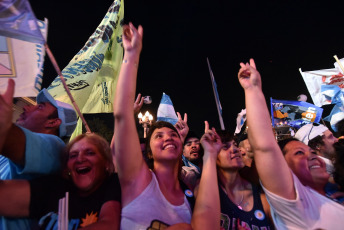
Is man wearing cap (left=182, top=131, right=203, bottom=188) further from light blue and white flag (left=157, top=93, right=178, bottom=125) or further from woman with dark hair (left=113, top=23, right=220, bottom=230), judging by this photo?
woman with dark hair (left=113, top=23, right=220, bottom=230)

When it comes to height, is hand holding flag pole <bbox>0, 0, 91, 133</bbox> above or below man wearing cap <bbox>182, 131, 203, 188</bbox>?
above

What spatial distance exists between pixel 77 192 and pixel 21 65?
146cm

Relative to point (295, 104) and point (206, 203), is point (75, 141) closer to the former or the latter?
point (206, 203)

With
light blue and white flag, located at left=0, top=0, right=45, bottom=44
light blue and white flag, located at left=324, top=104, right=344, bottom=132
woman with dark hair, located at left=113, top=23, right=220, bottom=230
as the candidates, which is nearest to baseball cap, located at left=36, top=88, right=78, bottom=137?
light blue and white flag, located at left=0, top=0, right=45, bottom=44

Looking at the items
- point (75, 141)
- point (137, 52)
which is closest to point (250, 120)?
point (137, 52)

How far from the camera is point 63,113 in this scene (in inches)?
111

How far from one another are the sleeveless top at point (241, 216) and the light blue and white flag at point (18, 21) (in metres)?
2.53

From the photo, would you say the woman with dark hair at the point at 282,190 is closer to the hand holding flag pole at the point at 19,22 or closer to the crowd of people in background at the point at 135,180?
the crowd of people in background at the point at 135,180

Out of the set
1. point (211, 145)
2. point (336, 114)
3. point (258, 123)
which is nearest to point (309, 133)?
point (211, 145)

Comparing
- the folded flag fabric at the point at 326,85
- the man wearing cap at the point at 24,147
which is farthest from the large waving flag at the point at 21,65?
the folded flag fabric at the point at 326,85

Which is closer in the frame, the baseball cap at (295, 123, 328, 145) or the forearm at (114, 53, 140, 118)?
the forearm at (114, 53, 140, 118)

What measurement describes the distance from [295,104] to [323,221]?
5847 millimetres

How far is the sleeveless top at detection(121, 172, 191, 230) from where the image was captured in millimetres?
1790

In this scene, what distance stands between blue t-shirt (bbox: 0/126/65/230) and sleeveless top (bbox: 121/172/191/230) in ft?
2.31
